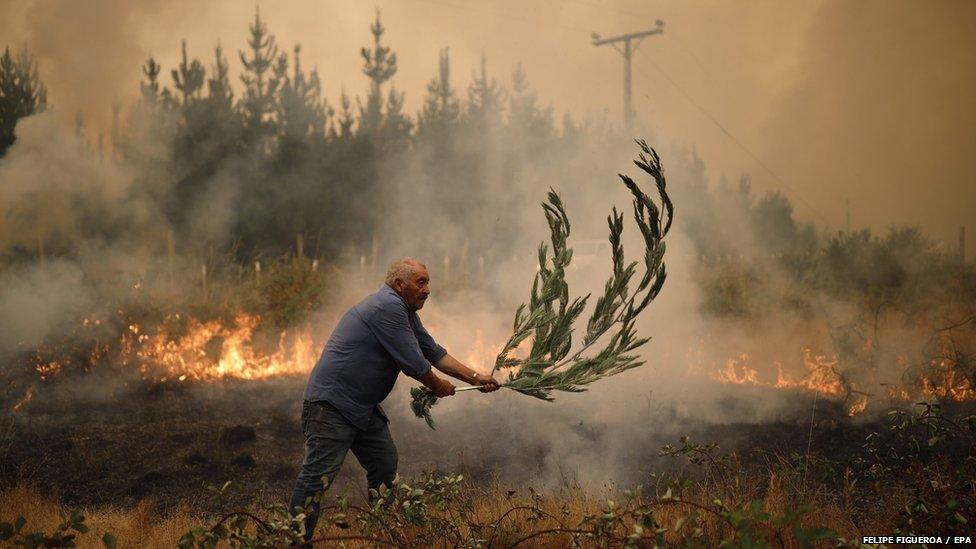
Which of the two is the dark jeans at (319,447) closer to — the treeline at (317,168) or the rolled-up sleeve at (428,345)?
the rolled-up sleeve at (428,345)

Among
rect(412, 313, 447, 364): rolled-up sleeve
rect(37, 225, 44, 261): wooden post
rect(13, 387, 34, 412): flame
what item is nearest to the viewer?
rect(412, 313, 447, 364): rolled-up sleeve

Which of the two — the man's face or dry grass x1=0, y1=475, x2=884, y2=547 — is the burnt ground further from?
the man's face

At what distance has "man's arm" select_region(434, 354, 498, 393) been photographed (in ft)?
15.5

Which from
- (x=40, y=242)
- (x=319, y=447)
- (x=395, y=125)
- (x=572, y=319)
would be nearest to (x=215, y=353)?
(x=40, y=242)

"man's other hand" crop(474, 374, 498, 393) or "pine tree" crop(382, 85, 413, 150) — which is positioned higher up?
"pine tree" crop(382, 85, 413, 150)

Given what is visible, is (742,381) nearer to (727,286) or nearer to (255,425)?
(727,286)

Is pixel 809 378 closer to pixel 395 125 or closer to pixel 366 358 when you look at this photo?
pixel 366 358

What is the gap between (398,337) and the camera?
4527 millimetres

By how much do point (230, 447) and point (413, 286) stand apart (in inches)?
165

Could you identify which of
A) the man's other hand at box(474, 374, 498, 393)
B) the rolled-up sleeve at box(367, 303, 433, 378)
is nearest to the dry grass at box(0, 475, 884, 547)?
the man's other hand at box(474, 374, 498, 393)

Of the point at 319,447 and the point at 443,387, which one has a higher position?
the point at 443,387

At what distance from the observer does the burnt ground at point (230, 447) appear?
6.76 m

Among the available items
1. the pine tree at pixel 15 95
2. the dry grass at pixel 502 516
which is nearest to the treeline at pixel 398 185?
the pine tree at pixel 15 95


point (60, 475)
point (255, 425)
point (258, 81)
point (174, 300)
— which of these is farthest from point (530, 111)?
point (60, 475)
